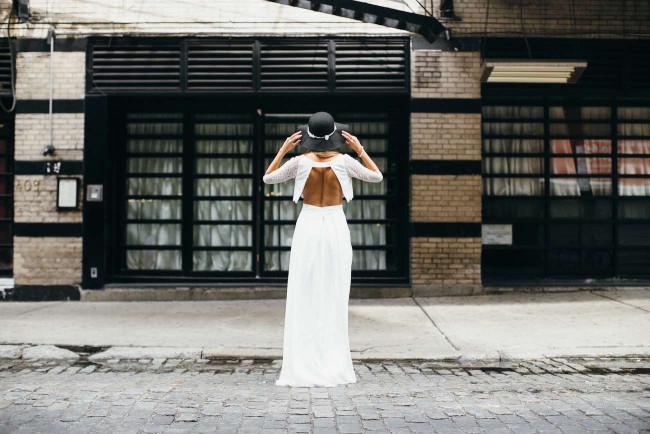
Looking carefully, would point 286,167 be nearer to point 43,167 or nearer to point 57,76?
point 43,167

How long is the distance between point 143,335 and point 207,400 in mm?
3297

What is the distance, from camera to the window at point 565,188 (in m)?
12.5

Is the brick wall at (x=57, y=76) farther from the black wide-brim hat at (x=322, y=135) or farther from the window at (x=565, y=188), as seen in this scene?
the black wide-brim hat at (x=322, y=135)

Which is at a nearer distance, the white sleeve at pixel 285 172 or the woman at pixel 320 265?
the woman at pixel 320 265

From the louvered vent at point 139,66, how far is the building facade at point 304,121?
30 mm

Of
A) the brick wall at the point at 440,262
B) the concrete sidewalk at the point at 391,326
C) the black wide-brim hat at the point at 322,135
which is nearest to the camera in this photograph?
the black wide-brim hat at the point at 322,135

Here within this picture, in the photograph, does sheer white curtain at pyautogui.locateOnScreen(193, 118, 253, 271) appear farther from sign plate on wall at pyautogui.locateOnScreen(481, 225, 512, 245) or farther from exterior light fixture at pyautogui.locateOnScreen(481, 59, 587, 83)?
exterior light fixture at pyautogui.locateOnScreen(481, 59, 587, 83)

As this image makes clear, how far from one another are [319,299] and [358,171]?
1128mm

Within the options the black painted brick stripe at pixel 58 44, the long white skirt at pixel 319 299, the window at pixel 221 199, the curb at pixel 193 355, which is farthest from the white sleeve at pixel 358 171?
the black painted brick stripe at pixel 58 44

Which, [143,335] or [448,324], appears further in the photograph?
[448,324]

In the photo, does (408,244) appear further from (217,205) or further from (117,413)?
(117,413)

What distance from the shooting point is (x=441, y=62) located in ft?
39.6

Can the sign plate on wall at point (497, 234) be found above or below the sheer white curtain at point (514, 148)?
below

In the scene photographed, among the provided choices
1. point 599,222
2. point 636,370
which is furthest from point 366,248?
point 636,370
